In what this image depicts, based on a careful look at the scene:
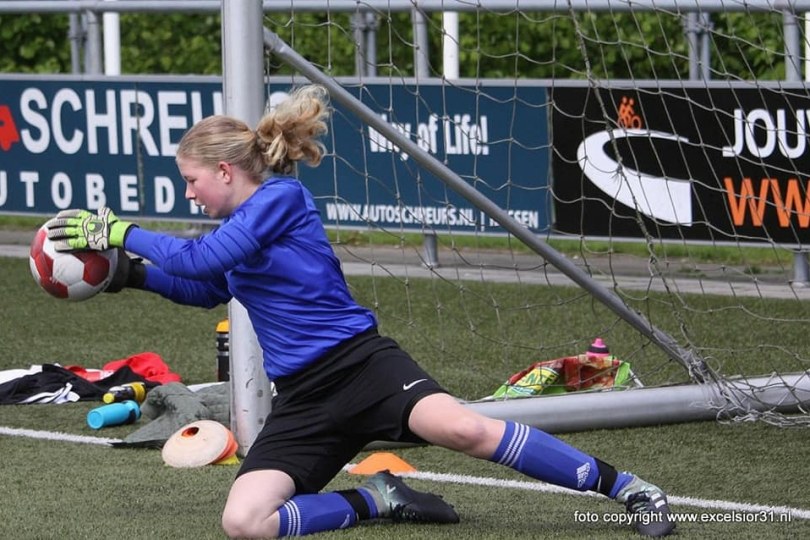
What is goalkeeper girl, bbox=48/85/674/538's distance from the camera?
185 inches

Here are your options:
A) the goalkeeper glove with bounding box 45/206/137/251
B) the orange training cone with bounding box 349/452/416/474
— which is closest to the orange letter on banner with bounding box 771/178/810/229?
the orange training cone with bounding box 349/452/416/474

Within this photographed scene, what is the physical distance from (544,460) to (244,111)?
1879 millimetres

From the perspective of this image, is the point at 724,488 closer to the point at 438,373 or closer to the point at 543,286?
the point at 438,373

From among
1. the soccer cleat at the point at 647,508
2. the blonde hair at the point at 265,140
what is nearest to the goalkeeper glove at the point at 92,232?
the blonde hair at the point at 265,140

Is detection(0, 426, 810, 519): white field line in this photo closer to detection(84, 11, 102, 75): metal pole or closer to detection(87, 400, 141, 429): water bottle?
detection(87, 400, 141, 429): water bottle

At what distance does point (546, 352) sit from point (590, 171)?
181 cm

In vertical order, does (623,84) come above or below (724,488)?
above

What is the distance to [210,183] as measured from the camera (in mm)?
4820

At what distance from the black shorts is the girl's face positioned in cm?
55

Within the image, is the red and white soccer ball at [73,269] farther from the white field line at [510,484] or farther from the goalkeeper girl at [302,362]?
the white field line at [510,484]

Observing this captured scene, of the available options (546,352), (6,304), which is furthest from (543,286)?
(6,304)

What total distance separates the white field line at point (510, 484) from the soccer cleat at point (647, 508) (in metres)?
0.49

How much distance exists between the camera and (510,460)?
4703 mm

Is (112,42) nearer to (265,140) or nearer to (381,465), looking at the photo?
(381,465)
